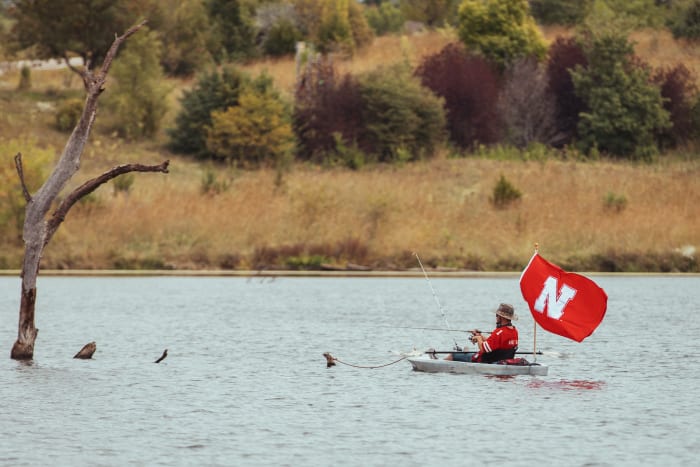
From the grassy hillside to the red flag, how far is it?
21468 millimetres

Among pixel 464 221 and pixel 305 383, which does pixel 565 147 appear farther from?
pixel 305 383

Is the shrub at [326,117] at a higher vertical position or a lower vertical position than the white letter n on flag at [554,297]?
lower

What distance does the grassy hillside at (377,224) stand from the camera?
46.1 metres

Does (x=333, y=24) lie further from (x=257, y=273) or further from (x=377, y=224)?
(x=257, y=273)

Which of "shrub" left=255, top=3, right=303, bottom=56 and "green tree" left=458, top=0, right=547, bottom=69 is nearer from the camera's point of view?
"green tree" left=458, top=0, right=547, bottom=69

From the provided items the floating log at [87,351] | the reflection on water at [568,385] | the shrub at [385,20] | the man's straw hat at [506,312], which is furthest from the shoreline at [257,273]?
the shrub at [385,20]

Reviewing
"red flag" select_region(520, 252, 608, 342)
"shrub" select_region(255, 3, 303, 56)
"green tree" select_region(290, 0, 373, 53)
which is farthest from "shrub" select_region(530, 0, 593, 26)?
"red flag" select_region(520, 252, 608, 342)

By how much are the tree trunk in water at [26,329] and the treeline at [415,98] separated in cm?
3339

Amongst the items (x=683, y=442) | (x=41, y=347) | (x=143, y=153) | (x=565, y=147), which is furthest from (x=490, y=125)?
(x=683, y=442)

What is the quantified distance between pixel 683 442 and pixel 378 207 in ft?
102

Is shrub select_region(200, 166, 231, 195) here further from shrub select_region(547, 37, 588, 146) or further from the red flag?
the red flag

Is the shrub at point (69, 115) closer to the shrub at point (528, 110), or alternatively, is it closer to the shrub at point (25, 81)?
the shrub at point (25, 81)

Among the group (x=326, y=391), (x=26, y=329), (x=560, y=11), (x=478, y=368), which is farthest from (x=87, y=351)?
(x=560, y=11)

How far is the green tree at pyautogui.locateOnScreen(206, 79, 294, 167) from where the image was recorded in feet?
196
